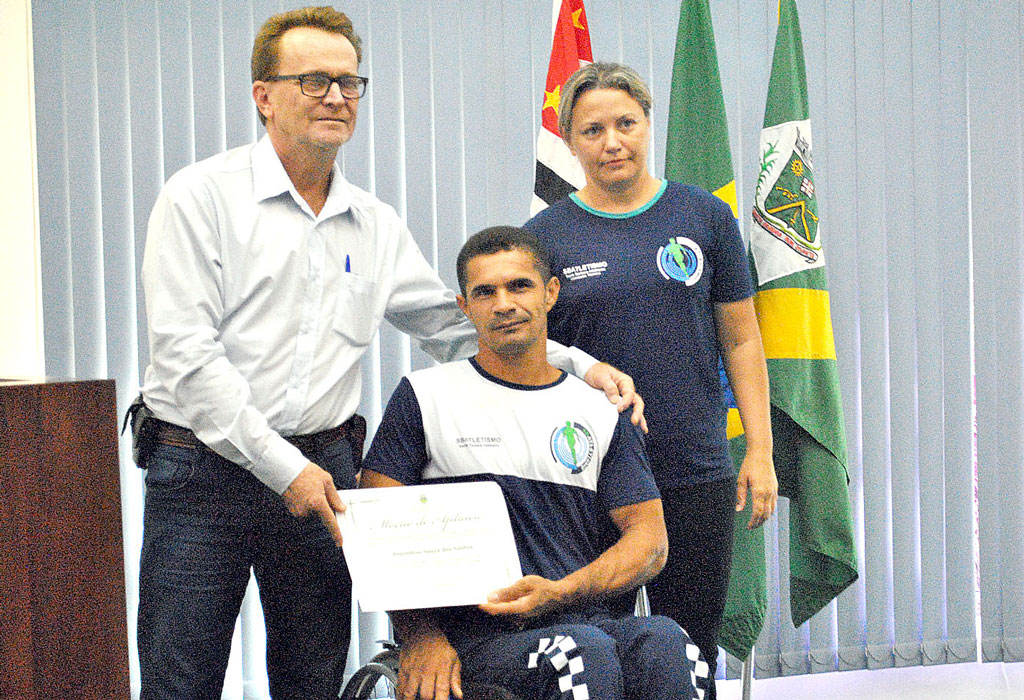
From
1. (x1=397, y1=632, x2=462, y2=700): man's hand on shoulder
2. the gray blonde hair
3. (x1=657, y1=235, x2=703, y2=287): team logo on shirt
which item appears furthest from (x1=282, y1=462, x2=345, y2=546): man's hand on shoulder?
the gray blonde hair

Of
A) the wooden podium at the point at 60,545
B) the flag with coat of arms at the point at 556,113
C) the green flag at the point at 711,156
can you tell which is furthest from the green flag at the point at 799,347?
the wooden podium at the point at 60,545

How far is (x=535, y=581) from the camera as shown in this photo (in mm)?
1506

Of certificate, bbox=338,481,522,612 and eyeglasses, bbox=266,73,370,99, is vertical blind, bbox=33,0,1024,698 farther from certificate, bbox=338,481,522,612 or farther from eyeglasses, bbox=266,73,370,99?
certificate, bbox=338,481,522,612

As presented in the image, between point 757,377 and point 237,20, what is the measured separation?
6.96 ft

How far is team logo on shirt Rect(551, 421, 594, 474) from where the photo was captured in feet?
5.52

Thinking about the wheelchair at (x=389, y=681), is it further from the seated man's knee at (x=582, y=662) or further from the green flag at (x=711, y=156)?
the green flag at (x=711, y=156)

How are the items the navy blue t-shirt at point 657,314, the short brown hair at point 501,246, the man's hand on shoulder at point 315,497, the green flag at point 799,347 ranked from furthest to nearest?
the green flag at point 799,347, the navy blue t-shirt at point 657,314, the short brown hair at point 501,246, the man's hand on shoulder at point 315,497

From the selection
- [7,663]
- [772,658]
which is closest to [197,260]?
[7,663]

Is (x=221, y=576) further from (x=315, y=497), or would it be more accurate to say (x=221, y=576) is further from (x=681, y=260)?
(x=681, y=260)

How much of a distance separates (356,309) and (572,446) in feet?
1.58

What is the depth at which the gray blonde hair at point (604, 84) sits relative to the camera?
1889 millimetres

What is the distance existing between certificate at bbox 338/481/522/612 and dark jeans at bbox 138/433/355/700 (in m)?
0.21

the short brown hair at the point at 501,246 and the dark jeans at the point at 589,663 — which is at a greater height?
the short brown hair at the point at 501,246

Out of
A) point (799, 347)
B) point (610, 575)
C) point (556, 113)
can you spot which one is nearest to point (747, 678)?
point (799, 347)
